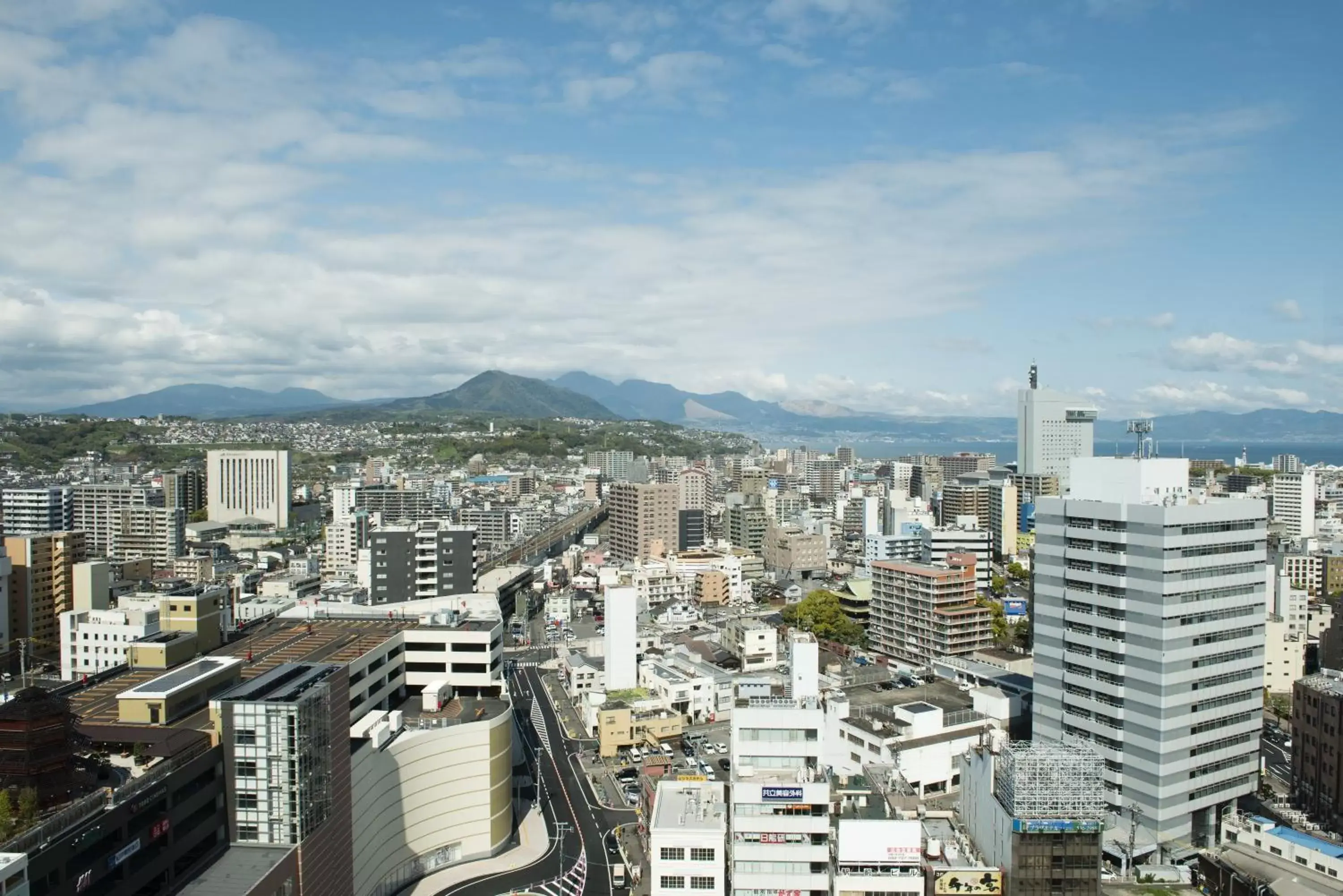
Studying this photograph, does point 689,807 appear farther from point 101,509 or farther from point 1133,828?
point 101,509

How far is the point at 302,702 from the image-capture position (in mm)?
13055

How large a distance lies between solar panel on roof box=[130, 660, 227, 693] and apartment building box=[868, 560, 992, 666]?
23017mm

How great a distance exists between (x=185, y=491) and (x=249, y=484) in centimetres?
456

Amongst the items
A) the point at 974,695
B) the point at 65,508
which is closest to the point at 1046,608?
the point at 974,695

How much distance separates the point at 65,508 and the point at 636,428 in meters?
106

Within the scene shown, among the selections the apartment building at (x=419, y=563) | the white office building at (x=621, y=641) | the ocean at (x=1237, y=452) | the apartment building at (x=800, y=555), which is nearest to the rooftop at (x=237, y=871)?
the white office building at (x=621, y=641)

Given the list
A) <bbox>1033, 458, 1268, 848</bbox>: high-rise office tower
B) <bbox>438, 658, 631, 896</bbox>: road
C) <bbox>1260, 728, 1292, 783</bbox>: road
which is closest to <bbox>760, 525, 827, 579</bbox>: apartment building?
<bbox>438, 658, 631, 896</bbox>: road

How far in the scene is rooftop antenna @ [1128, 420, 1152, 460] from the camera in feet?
65.5

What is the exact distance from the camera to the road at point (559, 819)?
1723 cm

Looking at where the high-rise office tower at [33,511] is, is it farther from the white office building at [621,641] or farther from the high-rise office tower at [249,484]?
the white office building at [621,641]

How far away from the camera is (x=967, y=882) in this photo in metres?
14.4

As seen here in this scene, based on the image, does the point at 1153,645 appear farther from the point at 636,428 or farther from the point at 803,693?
the point at 636,428

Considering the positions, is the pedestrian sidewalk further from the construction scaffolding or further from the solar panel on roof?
the construction scaffolding

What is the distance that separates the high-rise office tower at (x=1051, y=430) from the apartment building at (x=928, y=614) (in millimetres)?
57040
